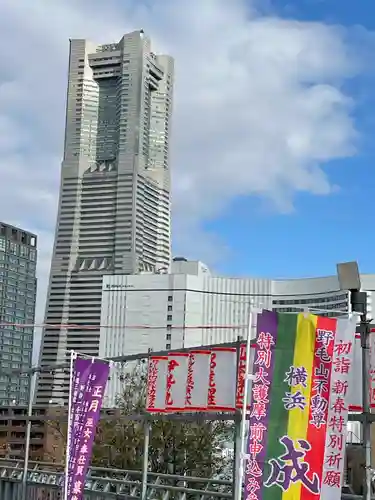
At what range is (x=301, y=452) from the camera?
841cm

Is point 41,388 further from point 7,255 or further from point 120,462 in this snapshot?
point 120,462

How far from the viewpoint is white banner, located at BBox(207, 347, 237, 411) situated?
11.6 m

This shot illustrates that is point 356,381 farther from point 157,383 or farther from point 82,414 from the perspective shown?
point 82,414

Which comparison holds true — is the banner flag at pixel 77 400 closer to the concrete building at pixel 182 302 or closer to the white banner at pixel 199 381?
the white banner at pixel 199 381

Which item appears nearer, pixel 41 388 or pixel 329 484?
pixel 329 484

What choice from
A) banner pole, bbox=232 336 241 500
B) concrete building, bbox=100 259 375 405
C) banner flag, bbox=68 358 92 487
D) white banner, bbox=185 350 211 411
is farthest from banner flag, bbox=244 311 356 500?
concrete building, bbox=100 259 375 405

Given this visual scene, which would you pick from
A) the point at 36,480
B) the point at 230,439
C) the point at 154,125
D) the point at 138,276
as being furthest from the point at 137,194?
the point at 36,480

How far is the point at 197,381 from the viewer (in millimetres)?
12312

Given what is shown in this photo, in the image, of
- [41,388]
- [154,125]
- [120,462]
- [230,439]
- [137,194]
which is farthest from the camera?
[154,125]

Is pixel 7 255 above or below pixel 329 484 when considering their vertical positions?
above

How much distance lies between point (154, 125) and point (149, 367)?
572 feet

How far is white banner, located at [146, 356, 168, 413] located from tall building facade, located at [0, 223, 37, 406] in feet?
121

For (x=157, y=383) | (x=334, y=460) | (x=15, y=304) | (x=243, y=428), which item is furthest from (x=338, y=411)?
(x=15, y=304)

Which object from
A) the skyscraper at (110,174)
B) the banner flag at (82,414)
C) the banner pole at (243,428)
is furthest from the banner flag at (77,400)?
the skyscraper at (110,174)
